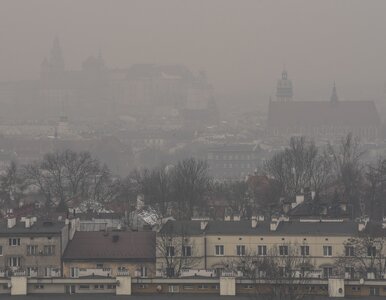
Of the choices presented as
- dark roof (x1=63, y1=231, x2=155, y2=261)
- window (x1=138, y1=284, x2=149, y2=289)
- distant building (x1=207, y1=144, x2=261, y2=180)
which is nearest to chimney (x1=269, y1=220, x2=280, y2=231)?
dark roof (x1=63, y1=231, x2=155, y2=261)

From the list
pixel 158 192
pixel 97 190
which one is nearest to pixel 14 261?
pixel 158 192

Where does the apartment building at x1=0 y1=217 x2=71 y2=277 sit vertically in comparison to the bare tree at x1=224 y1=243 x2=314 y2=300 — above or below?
above

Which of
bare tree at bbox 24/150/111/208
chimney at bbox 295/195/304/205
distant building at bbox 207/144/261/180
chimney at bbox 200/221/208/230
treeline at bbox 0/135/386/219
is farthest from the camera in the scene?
distant building at bbox 207/144/261/180

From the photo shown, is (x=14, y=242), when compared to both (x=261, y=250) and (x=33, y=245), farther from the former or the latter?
(x=261, y=250)

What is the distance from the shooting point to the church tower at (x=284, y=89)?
164 metres

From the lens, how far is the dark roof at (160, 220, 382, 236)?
30.5 m

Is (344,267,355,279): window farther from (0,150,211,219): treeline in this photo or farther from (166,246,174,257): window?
(0,150,211,219): treeline

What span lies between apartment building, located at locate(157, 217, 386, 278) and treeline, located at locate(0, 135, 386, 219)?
25.3 feet

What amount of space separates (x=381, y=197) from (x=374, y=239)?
1817cm

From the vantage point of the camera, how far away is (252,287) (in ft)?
79.4

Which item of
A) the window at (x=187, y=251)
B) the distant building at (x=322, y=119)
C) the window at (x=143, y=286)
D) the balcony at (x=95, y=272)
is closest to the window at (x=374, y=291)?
the window at (x=143, y=286)

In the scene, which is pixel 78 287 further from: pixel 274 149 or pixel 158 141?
pixel 158 141

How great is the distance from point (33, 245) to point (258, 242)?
4890 millimetres

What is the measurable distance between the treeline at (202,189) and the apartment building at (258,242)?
7.70 metres
